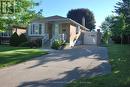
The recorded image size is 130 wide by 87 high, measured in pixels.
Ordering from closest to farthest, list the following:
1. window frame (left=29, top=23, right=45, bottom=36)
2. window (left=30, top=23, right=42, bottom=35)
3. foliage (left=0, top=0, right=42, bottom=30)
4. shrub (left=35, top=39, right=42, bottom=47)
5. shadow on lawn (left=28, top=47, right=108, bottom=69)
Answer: foliage (left=0, top=0, right=42, bottom=30) → shadow on lawn (left=28, top=47, right=108, bottom=69) → shrub (left=35, top=39, right=42, bottom=47) → window frame (left=29, top=23, right=45, bottom=36) → window (left=30, top=23, right=42, bottom=35)

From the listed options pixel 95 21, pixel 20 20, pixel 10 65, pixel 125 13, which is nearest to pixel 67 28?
pixel 125 13

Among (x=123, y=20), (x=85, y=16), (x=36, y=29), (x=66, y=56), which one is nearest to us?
(x=66, y=56)

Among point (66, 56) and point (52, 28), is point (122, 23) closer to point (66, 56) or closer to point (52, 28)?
point (52, 28)

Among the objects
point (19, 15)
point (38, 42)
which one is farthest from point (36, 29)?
point (19, 15)

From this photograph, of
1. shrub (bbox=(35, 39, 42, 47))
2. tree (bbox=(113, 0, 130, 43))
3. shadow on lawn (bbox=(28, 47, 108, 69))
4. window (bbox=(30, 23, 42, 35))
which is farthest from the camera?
tree (bbox=(113, 0, 130, 43))

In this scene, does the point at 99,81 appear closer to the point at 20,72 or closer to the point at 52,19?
the point at 20,72

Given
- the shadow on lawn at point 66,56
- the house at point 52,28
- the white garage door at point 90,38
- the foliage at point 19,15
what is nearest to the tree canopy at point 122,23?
the white garage door at point 90,38

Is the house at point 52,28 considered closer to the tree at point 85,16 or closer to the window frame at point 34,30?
the window frame at point 34,30

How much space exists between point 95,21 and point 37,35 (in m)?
47.8

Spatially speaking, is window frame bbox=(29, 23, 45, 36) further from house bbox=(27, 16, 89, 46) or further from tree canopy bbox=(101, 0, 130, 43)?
tree canopy bbox=(101, 0, 130, 43)

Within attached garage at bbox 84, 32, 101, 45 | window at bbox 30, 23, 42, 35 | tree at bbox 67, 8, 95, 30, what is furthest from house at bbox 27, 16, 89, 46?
tree at bbox 67, 8, 95, 30

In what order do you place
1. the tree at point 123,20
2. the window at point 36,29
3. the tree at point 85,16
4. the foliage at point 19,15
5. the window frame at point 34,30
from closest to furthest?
the foliage at point 19,15, the window frame at point 34,30, the window at point 36,29, the tree at point 123,20, the tree at point 85,16

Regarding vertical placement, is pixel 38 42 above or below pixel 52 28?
below

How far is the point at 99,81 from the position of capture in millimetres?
12648
